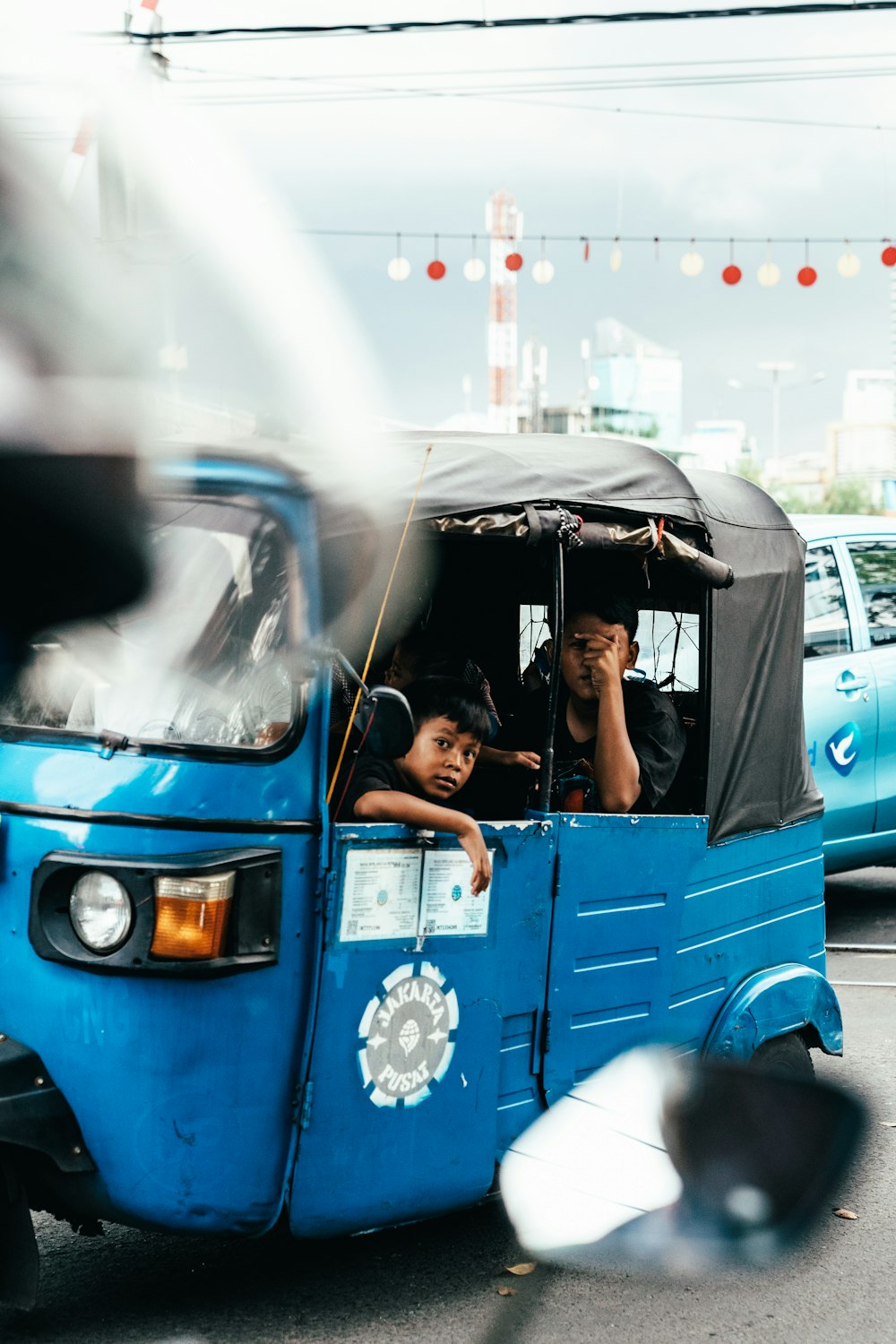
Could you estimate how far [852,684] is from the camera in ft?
23.8

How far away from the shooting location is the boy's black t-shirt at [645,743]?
3863 mm

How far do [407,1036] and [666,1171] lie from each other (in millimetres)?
1087

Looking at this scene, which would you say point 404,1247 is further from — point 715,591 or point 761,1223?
point 715,591

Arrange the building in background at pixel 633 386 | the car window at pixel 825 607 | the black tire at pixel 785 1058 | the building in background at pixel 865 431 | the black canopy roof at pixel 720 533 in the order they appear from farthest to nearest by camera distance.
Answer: the building in background at pixel 865 431 < the building in background at pixel 633 386 < the car window at pixel 825 607 < the black tire at pixel 785 1058 < the black canopy roof at pixel 720 533

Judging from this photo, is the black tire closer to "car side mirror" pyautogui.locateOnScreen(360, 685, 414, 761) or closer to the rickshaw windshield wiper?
"car side mirror" pyautogui.locateOnScreen(360, 685, 414, 761)

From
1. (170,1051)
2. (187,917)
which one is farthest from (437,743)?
(170,1051)

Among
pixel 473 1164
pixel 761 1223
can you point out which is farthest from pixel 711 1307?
pixel 473 1164

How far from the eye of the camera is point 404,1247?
3666mm

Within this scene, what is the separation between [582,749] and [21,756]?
176cm

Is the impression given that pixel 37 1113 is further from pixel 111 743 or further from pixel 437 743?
pixel 437 743

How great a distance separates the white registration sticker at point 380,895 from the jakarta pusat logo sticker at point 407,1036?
104mm

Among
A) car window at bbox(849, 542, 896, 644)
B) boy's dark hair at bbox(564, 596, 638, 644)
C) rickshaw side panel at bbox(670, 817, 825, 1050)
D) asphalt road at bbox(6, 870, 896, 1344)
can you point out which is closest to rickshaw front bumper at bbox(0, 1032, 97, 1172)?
asphalt road at bbox(6, 870, 896, 1344)

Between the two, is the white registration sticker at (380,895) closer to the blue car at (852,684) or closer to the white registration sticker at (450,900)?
the white registration sticker at (450,900)

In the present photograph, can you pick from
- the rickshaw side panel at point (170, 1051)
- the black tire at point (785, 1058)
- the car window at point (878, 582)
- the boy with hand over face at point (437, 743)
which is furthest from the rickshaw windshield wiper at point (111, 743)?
the car window at point (878, 582)
